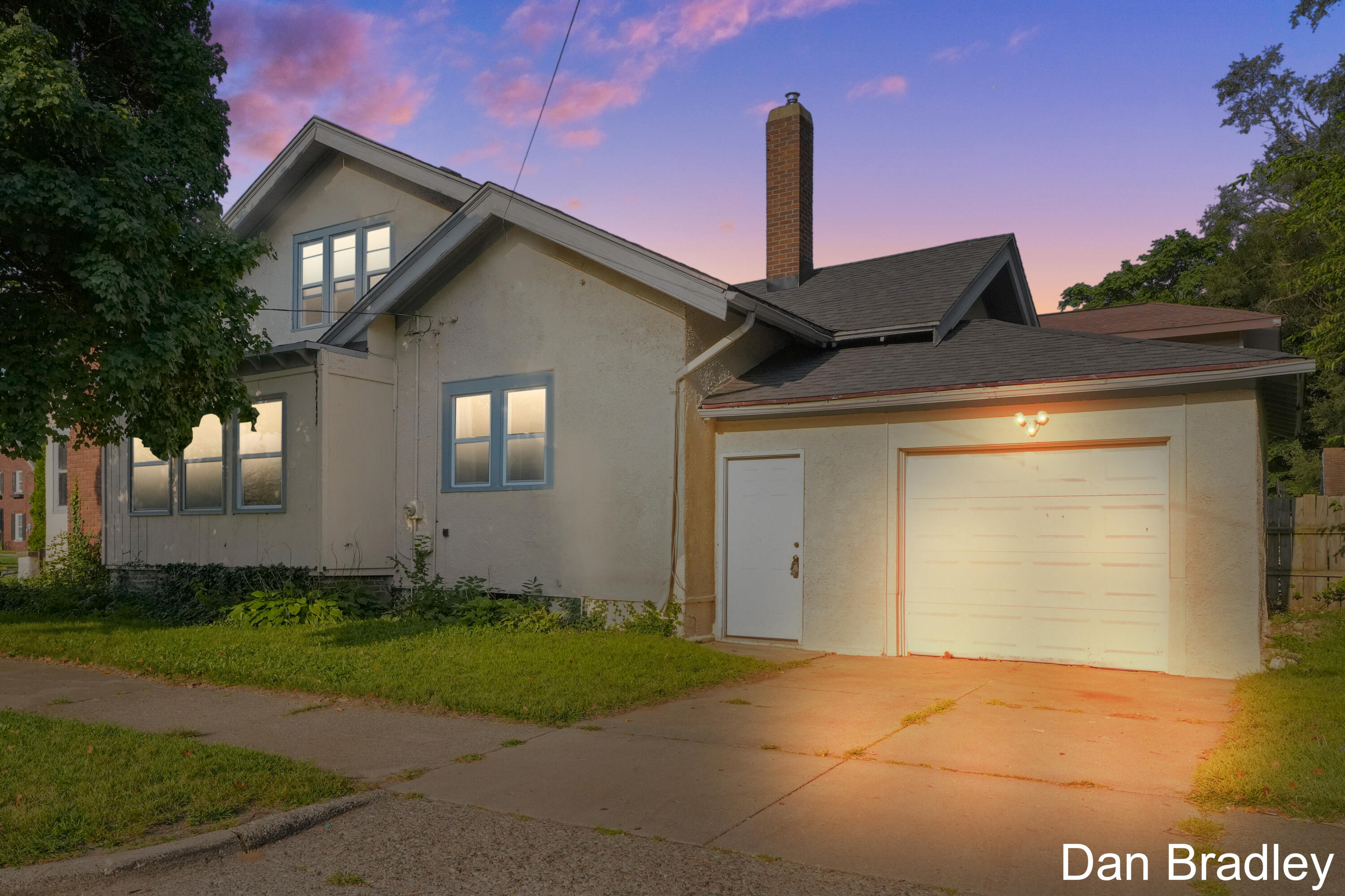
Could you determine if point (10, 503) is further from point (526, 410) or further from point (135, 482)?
point (526, 410)

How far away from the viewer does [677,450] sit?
37.4ft

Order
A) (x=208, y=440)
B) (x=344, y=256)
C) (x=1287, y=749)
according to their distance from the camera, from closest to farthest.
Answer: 1. (x=1287, y=749)
2. (x=208, y=440)
3. (x=344, y=256)

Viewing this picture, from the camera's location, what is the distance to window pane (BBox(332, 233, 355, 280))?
15.9 meters

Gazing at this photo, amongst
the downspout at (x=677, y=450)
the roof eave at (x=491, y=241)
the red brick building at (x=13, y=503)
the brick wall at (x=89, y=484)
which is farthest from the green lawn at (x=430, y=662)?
the red brick building at (x=13, y=503)

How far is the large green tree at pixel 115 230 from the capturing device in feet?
28.1

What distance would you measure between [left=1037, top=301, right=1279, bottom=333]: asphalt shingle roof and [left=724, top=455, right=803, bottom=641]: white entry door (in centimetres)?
957

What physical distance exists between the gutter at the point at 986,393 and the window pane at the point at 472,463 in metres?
3.41

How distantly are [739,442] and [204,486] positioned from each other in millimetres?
8606

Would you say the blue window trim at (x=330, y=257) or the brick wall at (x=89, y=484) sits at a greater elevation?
the blue window trim at (x=330, y=257)

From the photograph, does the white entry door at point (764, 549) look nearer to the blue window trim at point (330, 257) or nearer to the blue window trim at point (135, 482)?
the blue window trim at point (330, 257)

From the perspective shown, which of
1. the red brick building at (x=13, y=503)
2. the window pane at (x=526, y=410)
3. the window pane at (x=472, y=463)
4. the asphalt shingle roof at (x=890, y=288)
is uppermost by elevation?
the asphalt shingle roof at (x=890, y=288)

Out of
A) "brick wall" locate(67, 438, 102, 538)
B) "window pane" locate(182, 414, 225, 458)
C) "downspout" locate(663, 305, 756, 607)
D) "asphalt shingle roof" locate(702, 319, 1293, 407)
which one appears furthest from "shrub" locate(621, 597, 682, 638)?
"brick wall" locate(67, 438, 102, 538)

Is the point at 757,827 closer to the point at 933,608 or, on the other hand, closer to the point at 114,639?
the point at 933,608

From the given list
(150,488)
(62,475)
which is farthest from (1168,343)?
(62,475)
